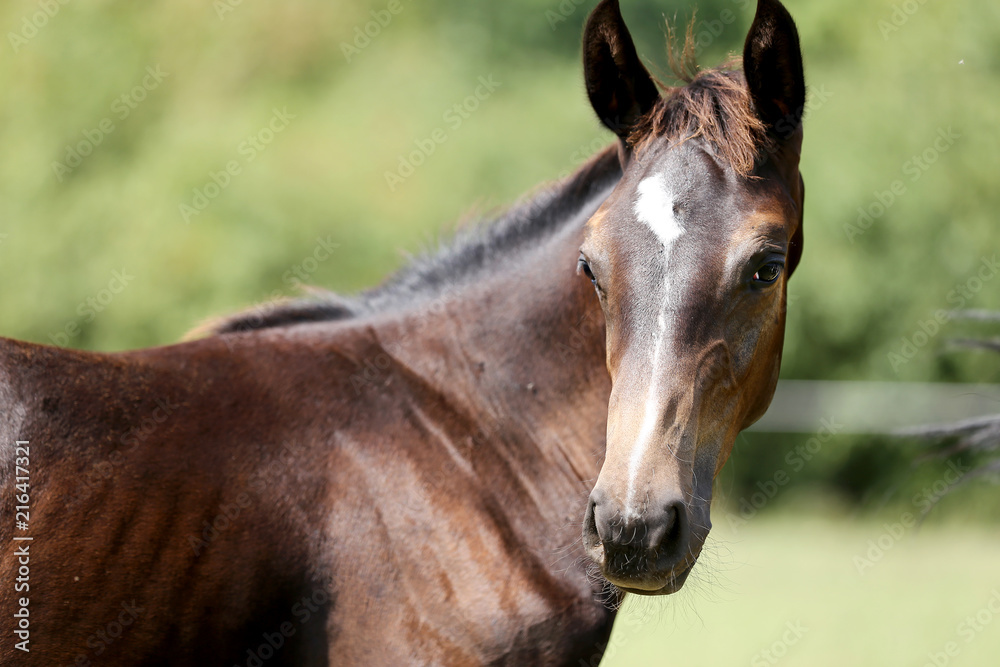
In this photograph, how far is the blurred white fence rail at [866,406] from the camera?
36.9 feet

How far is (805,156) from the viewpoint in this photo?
1196 centimetres

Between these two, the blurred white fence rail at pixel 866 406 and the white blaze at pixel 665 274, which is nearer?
the white blaze at pixel 665 274

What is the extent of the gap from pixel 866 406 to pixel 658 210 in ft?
35.0

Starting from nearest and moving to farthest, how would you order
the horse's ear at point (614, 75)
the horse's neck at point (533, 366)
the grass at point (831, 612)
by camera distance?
the horse's ear at point (614, 75) → the horse's neck at point (533, 366) → the grass at point (831, 612)

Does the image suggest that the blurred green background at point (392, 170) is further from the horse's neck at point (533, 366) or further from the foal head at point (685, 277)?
the foal head at point (685, 277)

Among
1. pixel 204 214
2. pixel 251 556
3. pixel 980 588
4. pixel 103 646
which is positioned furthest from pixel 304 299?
pixel 204 214

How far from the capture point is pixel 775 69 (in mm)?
2518

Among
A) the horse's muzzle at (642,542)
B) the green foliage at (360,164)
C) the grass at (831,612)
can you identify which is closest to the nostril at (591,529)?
the horse's muzzle at (642,542)

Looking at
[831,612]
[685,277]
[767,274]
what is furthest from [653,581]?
[831,612]

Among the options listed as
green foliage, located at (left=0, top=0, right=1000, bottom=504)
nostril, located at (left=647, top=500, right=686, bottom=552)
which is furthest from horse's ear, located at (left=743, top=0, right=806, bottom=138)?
green foliage, located at (left=0, top=0, right=1000, bottom=504)

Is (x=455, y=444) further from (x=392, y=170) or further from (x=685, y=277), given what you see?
(x=392, y=170)

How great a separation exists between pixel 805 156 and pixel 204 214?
8581 mm

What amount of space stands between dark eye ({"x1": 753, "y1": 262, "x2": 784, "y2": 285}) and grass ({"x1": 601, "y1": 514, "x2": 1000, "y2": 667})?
1746mm

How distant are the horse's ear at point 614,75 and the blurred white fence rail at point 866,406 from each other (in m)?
9.91
